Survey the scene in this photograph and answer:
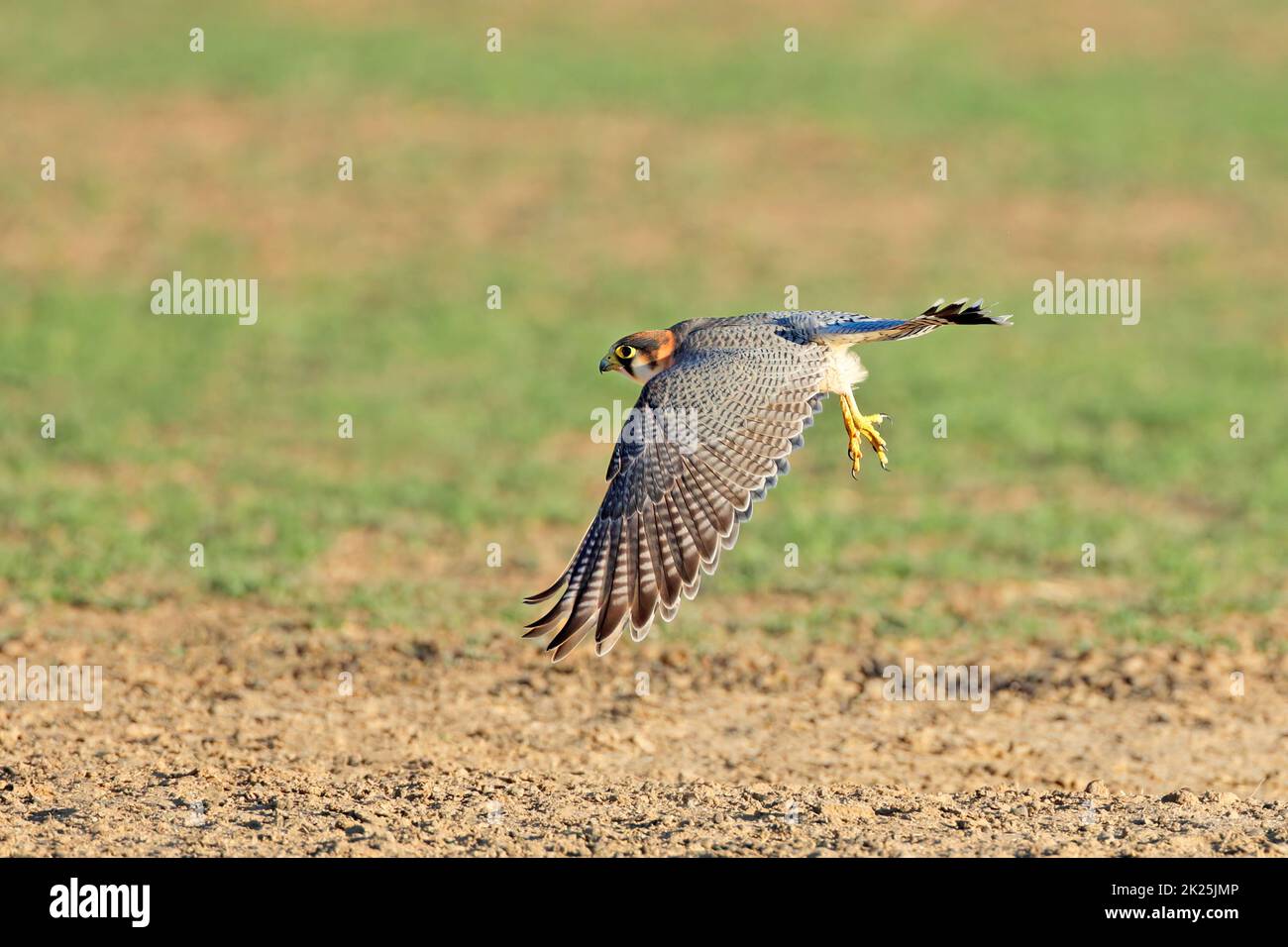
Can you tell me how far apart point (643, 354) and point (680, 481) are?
1.29m

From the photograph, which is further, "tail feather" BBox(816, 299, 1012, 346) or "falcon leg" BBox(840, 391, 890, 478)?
"falcon leg" BBox(840, 391, 890, 478)

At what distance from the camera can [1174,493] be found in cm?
1366

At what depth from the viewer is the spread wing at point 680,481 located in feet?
23.0

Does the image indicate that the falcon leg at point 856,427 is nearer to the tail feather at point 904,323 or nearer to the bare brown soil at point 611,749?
the tail feather at point 904,323

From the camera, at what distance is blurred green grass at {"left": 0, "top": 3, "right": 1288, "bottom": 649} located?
470 inches

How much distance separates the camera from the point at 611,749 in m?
8.23

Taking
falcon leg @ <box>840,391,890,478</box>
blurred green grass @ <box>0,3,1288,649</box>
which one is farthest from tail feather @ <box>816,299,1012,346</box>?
blurred green grass @ <box>0,3,1288,649</box>

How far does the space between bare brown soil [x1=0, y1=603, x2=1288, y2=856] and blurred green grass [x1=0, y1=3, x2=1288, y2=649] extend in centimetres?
78

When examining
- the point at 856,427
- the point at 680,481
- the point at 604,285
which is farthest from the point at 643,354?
the point at 604,285
